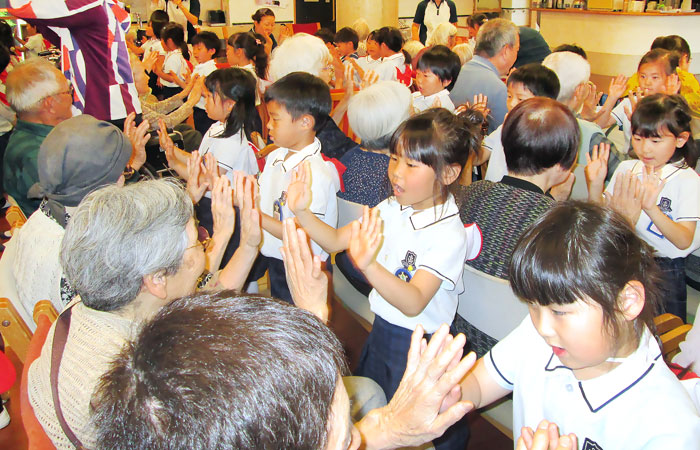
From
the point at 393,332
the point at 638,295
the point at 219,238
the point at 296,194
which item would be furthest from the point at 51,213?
the point at 638,295

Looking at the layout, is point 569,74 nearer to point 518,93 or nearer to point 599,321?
point 518,93

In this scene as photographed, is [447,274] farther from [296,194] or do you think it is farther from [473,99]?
[473,99]

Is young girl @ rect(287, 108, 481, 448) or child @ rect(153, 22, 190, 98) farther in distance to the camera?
child @ rect(153, 22, 190, 98)

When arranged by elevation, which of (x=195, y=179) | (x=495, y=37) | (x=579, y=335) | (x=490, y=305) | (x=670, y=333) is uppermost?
(x=495, y=37)

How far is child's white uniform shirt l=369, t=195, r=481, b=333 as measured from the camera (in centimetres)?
156

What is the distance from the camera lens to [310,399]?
0.72 meters

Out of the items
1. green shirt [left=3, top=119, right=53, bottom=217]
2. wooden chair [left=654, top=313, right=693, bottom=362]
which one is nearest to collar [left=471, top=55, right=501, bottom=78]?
wooden chair [left=654, top=313, right=693, bottom=362]

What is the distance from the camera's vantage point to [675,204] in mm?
2066

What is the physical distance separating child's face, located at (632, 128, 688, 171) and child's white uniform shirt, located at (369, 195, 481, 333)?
1.00 meters

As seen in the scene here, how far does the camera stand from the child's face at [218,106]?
2.94 meters

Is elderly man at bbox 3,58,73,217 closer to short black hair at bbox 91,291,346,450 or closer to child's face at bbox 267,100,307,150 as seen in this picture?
child's face at bbox 267,100,307,150

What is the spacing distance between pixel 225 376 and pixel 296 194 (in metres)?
1.11

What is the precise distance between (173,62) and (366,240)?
209 inches

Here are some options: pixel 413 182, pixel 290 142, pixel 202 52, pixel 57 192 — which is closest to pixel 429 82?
pixel 290 142
